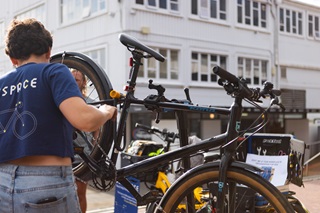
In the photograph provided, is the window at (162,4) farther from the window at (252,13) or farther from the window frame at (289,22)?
the window frame at (289,22)

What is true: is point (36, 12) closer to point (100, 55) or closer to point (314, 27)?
point (100, 55)

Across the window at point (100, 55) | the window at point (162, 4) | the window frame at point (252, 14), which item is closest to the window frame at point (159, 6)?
the window at point (162, 4)

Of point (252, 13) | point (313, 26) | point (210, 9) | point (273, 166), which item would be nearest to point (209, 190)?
point (273, 166)

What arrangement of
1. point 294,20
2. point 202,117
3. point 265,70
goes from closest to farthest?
point 202,117 < point 265,70 < point 294,20

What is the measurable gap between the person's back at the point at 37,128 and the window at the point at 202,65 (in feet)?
55.0

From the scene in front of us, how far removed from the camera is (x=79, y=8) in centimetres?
1867

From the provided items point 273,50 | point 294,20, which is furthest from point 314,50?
point 273,50

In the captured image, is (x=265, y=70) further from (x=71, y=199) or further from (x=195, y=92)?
(x=71, y=199)

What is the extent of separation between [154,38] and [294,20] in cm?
991

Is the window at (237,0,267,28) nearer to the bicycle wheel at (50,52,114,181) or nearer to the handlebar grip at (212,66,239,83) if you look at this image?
the bicycle wheel at (50,52,114,181)

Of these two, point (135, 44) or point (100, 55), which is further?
point (100, 55)

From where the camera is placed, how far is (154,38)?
683 inches

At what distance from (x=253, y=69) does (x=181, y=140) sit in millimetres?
A: 18532

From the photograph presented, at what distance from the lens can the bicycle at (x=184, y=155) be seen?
2.69 metres
